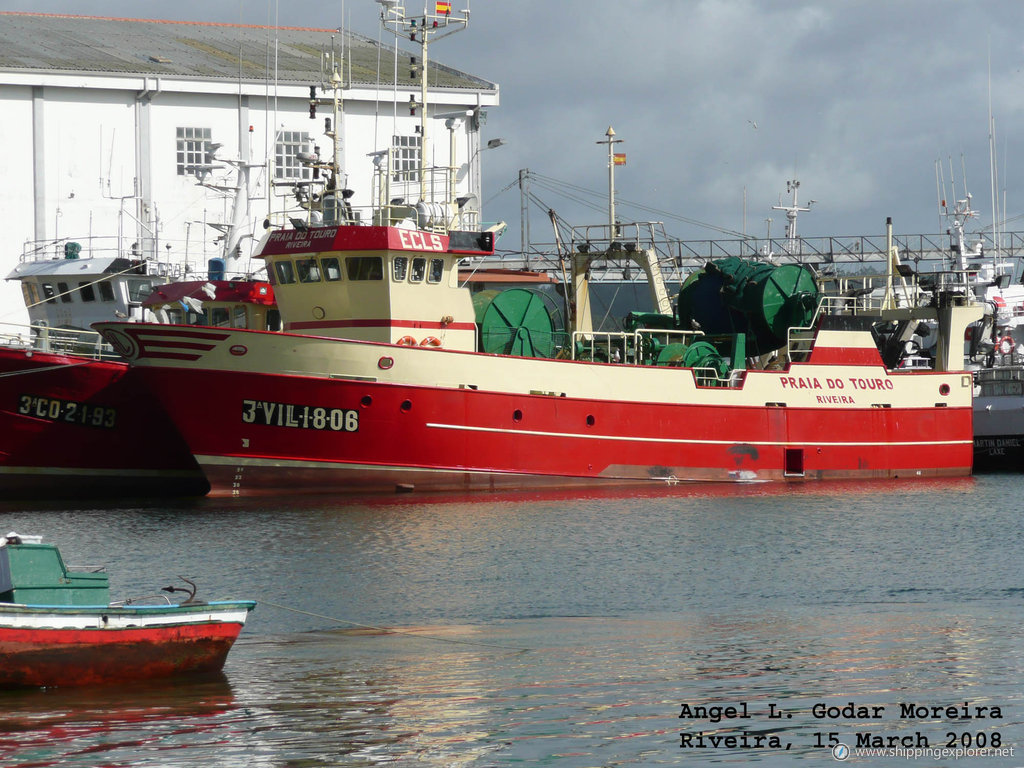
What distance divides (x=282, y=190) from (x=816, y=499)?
25552 mm

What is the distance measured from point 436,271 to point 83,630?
18.0 metres

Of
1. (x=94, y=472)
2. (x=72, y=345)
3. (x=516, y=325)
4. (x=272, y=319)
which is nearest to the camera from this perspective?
(x=94, y=472)

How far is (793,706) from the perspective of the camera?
11406mm

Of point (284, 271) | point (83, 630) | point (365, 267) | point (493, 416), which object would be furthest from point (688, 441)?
point (83, 630)

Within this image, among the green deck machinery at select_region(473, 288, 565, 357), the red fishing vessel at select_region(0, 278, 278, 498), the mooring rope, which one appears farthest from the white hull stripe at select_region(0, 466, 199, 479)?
the mooring rope

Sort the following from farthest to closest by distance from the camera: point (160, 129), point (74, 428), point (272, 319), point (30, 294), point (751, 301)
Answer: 1. point (160, 129)
2. point (30, 294)
3. point (751, 301)
4. point (272, 319)
5. point (74, 428)

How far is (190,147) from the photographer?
4703 cm

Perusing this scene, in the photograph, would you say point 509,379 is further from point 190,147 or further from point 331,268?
point 190,147

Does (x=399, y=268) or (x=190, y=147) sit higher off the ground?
(x=190, y=147)

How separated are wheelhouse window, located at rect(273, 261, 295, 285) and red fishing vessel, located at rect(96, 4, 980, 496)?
0.05 meters

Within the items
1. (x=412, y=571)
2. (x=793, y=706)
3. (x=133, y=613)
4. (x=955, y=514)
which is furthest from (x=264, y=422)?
(x=793, y=706)

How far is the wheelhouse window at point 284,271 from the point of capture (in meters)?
29.3

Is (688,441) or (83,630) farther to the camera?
(688,441)

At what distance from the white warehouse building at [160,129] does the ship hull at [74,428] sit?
12037mm
